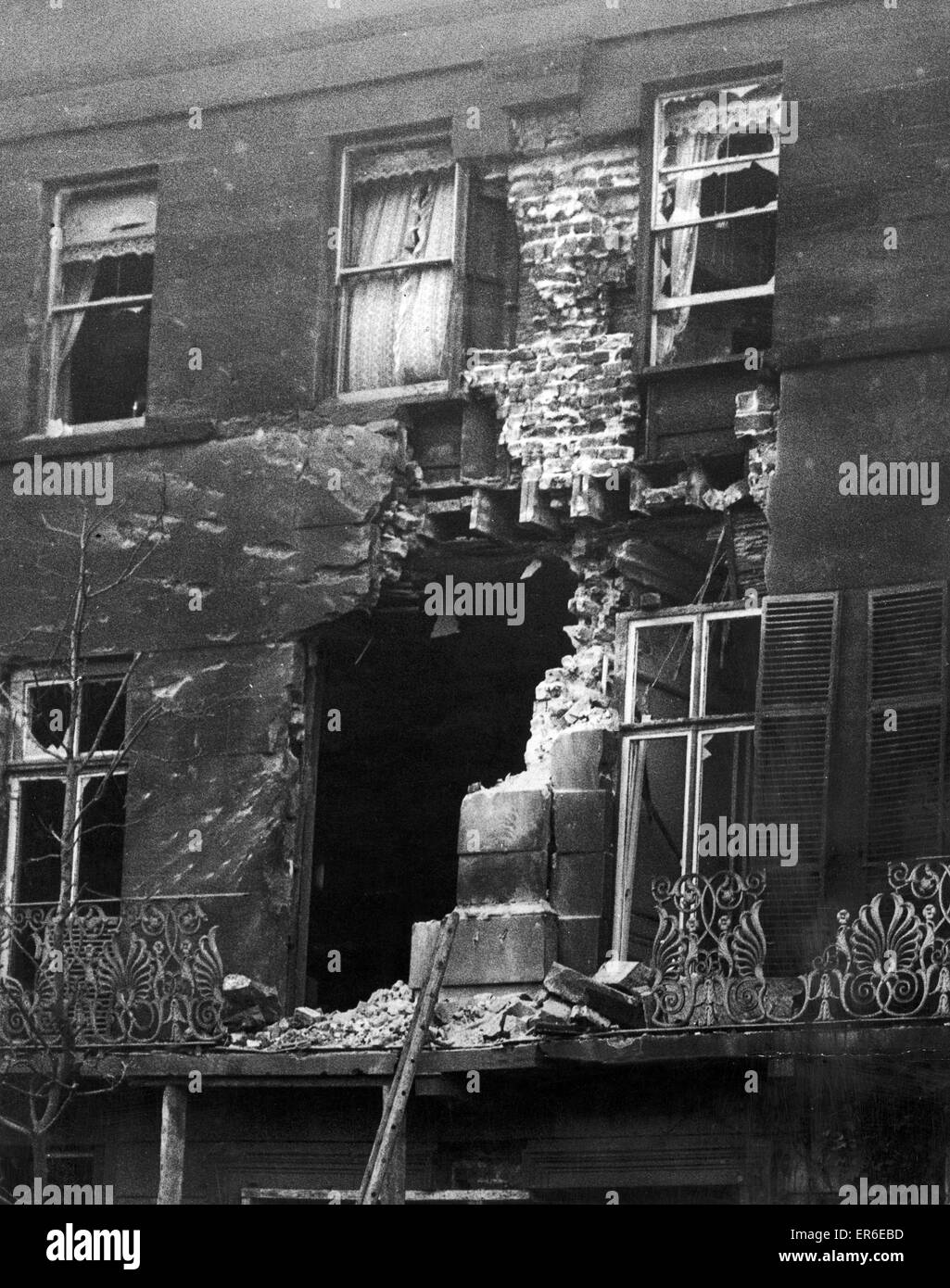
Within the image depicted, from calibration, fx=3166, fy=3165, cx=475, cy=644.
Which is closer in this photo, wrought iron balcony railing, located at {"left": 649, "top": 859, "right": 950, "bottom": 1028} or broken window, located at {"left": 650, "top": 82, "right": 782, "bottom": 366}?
wrought iron balcony railing, located at {"left": 649, "top": 859, "right": 950, "bottom": 1028}

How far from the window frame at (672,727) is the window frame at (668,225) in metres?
1.52

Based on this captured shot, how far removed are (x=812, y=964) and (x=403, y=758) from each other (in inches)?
191

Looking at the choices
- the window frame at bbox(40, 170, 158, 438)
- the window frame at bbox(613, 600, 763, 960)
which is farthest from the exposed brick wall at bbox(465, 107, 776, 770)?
the window frame at bbox(40, 170, 158, 438)

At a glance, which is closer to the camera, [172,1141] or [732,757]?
[732,757]

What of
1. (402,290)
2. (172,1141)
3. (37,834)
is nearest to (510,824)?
(172,1141)

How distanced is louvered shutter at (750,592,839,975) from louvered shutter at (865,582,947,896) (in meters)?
0.26

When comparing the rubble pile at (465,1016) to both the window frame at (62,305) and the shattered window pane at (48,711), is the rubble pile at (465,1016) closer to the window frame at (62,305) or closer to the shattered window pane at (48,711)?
the shattered window pane at (48,711)

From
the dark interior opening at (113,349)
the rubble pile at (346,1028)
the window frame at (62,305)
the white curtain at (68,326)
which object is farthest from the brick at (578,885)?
the white curtain at (68,326)

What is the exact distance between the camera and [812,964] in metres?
17.5

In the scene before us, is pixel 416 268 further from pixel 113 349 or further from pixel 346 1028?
pixel 346 1028

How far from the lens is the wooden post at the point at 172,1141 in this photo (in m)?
18.8

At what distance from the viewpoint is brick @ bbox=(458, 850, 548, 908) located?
1873cm

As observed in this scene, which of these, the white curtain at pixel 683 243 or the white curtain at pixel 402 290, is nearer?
the white curtain at pixel 683 243

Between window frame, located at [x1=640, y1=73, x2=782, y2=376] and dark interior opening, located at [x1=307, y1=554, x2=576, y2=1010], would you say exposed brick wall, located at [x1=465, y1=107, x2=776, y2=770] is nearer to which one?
window frame, located at [x1=640, y1=73, x2=782, y2=376]
